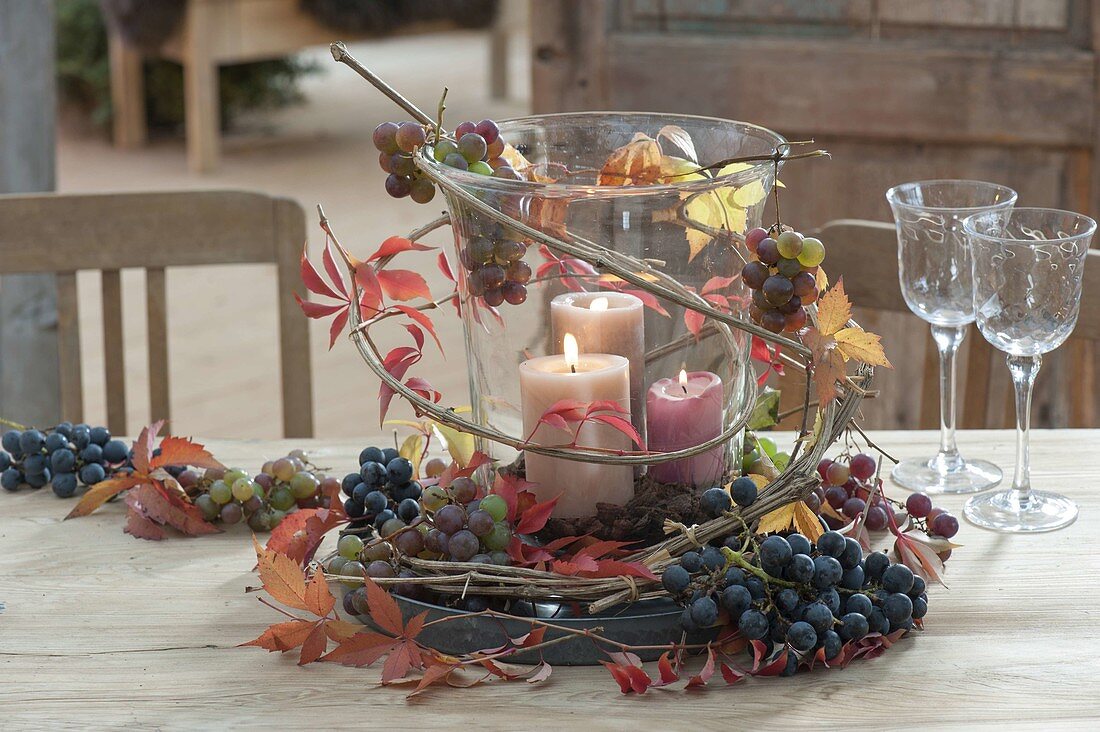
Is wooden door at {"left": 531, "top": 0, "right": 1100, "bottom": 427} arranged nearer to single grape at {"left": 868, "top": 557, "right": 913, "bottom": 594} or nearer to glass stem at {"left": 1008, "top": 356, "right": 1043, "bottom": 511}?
glass stem at {"left": 1008, "top": 356, "right": 1043, "bottom": 511}

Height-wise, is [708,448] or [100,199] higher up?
[100,199]

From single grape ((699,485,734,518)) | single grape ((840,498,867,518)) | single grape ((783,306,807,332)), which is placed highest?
single grape ((783,306,807,332))

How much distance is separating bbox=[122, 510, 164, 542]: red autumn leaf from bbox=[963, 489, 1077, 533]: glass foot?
1.99ft

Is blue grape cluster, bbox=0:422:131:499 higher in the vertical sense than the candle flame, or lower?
lower

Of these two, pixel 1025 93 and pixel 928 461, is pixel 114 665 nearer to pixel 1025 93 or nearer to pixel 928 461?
pixel 928 461

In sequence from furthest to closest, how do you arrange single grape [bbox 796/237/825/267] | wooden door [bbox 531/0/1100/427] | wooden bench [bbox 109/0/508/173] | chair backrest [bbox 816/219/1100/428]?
wooden bench [bbox 109/0/508/173] < wooden door [bbox 531/0/1100/427] < chair backrest [bbox 816/219/1100/428] < single grape [bbox 796/237/825/267]

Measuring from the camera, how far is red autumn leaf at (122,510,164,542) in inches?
36.7

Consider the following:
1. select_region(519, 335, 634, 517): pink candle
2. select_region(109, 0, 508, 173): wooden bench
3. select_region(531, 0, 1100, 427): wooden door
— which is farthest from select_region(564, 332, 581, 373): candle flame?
select_region(109, 0, 508, 173): wooden bench

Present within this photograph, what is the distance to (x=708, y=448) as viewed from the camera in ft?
2.41

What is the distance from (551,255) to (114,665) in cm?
36

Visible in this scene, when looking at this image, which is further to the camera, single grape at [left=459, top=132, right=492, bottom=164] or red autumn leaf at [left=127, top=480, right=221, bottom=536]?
red autumn leaf at [left=127, top=480, right=221, bottom=536]

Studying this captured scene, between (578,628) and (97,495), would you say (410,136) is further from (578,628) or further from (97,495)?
(97,495)

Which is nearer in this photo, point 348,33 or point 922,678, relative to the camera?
point 922,678

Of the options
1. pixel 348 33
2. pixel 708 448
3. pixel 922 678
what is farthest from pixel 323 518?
pixel 348 33
